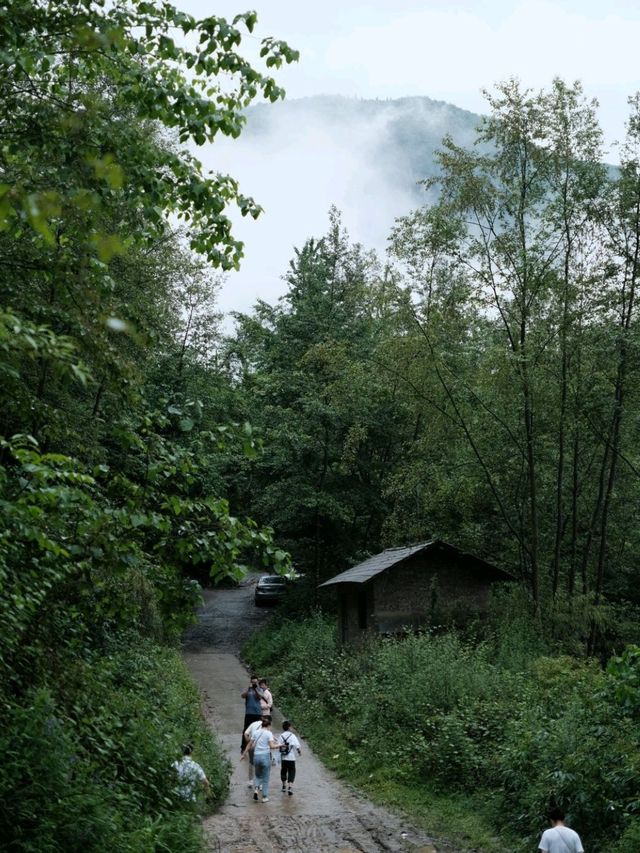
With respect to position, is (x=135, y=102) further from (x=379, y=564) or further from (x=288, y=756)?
(x=379, y=564)

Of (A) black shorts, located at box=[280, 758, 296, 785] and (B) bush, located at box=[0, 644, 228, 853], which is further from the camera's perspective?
(A) black shorts, located at box=[280, 758, 296, 785]

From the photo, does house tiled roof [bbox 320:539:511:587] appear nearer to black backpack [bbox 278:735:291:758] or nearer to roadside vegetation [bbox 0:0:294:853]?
black backpack [bbox 278:735:291:758]

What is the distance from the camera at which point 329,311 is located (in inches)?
1540

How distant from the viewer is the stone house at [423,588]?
85.7 ft

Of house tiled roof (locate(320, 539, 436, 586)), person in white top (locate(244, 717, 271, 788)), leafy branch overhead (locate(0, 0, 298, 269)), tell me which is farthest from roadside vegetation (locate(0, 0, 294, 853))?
house tiled roof (locate(320, 539, 436, 586))

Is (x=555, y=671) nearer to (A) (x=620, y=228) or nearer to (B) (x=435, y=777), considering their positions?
(B) (x=435, y=777)

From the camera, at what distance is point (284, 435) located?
3484 centimetres

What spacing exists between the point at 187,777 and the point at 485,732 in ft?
21.0

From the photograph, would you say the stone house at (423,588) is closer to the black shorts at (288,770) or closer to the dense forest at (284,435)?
the dense forest at (284,435)

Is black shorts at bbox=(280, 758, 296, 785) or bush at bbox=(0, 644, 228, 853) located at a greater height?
bush at bbox=(0, 644, 228, 853)

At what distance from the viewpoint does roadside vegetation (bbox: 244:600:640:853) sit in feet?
38.5

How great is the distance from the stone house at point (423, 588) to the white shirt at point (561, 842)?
50.6ft

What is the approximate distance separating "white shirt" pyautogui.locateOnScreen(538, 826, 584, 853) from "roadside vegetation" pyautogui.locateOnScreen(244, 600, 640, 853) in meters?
0.85

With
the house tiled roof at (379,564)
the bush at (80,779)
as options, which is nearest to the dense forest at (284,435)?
the bush at (80,779)
